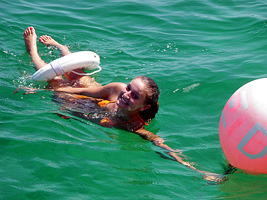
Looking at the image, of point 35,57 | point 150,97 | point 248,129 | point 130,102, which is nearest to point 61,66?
point 35,57

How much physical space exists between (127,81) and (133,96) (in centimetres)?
216

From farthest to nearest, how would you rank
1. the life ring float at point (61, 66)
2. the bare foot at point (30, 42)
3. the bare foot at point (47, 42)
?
the bare foot at point (47, 42) < the bare foot at point (30, 42) < the life ring float at point (61, 66)

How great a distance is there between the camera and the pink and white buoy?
389 centimetres

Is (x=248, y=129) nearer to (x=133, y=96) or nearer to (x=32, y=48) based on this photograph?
(x=133, y=96)

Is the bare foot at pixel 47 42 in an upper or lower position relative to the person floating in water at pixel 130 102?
upper

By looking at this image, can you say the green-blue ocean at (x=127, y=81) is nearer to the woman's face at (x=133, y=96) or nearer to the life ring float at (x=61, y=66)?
the life ring float at (x=61, y=66)

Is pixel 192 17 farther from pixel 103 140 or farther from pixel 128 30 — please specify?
pixel 103 140

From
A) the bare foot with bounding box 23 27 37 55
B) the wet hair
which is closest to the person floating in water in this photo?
the wet hair

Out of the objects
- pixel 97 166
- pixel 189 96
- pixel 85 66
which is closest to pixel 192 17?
pixel 189 96

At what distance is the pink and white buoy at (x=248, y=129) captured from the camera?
389 cm

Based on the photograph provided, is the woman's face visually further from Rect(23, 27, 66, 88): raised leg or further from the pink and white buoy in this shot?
Rect(23, 27, 66, 88): raised leg

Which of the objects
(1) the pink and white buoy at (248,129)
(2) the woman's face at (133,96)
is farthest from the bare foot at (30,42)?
(1) the pink and white buoy at (248,129)

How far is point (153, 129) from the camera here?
238 inches

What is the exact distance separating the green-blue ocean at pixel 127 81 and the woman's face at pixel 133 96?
0.52 metres
